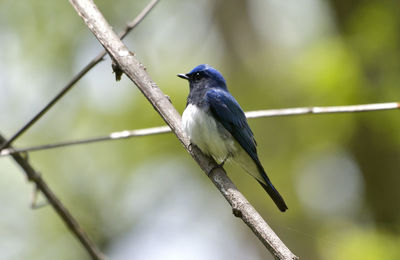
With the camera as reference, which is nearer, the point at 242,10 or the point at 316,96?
the point at 316,96

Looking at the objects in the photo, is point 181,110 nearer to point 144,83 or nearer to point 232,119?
point 232,119

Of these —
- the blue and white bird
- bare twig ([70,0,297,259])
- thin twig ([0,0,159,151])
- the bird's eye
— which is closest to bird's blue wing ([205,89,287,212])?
the blue and white bird

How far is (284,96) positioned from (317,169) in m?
1.25

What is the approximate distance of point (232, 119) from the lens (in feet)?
14.2

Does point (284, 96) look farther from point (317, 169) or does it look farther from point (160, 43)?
point (160, 43)

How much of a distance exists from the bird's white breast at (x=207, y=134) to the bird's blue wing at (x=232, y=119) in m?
0.06

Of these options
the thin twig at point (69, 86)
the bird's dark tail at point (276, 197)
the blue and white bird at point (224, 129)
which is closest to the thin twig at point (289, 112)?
the thin twig at point (69, 86)

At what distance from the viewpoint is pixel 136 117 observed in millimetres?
8391

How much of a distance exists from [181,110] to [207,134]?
3650mm

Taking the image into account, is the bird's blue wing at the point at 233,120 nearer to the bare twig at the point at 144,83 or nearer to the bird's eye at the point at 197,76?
the bird's eye at the point at 197,76

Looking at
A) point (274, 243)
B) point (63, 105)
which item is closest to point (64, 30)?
point (63, 105)

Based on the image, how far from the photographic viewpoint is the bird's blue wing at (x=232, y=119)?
14.1 ft

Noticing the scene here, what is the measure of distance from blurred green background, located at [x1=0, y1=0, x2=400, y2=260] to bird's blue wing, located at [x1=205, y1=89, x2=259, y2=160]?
3.06 meters

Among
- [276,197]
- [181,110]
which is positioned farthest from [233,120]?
[181,110]
